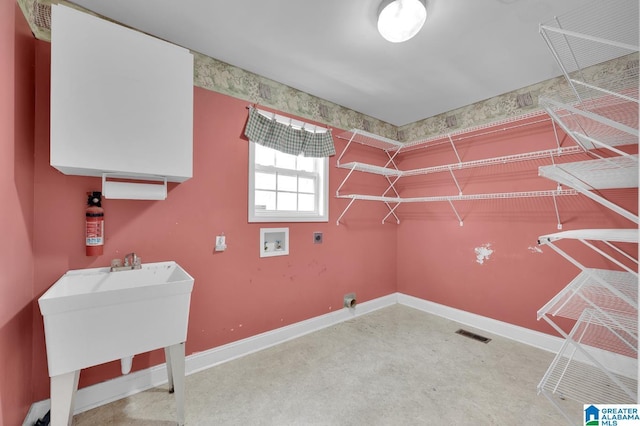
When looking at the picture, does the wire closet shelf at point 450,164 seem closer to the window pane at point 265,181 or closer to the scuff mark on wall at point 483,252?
the scuff mark on wall at point 483,252

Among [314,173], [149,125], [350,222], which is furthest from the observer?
[350,222]

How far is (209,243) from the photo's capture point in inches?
85.7

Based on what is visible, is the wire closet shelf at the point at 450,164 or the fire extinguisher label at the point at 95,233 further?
the wire closet shelf at the point at 450,164

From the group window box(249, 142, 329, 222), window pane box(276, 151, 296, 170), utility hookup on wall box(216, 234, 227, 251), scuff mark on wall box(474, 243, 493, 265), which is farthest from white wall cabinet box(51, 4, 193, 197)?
scuff mark on wall box(474, 243, 493, 265)

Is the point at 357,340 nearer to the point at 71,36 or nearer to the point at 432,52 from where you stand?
the point at 432,52

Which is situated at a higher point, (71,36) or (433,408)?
(71,36)

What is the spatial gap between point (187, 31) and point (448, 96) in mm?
2402

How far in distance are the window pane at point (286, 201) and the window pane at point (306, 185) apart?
12 centimetres

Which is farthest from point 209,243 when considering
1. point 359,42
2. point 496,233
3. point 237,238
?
point 496,233

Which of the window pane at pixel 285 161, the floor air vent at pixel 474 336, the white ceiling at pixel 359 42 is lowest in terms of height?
the floor air vent at pixel 474 336

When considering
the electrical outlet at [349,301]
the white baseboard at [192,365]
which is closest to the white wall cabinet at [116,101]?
the white baseboard at [192,365]

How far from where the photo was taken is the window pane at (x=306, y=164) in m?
2.89

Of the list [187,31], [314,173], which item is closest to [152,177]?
[187,31]

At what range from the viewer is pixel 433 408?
5.70 feet
